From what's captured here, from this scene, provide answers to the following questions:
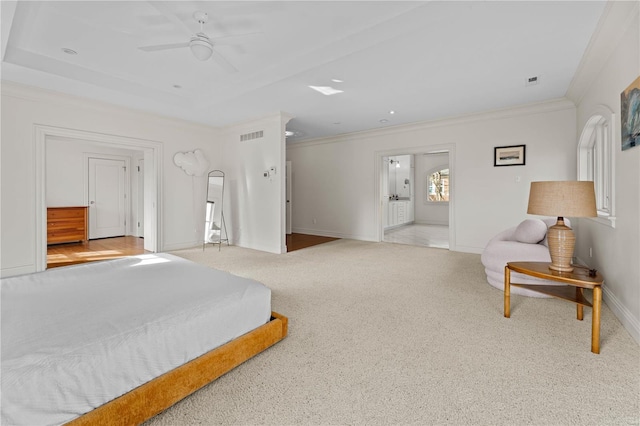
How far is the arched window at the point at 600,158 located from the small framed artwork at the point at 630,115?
0.35 metres

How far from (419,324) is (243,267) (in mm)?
2770

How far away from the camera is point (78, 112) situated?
4.54 m

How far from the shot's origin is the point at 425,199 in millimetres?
10773

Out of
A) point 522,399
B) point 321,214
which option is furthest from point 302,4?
point 321,214

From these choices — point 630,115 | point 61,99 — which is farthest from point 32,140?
point 630,115

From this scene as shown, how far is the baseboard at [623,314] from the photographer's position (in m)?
2.21

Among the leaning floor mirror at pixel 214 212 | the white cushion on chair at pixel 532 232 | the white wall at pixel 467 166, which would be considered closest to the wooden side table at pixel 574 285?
the white cushion on chair at pixel 532 232

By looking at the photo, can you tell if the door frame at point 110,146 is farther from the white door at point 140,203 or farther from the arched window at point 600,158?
the arched window at point 600,158

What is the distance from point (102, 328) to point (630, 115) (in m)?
3.98

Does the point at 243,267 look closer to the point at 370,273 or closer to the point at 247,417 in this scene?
the point at 370,273

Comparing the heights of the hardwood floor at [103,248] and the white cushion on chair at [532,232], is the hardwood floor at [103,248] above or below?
below

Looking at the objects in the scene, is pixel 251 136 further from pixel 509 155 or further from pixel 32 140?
pixel 509 155

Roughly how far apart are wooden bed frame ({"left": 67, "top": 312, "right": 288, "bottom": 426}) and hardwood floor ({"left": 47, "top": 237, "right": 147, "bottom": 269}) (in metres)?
4.50

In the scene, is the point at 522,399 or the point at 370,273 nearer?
the point at 522,399
